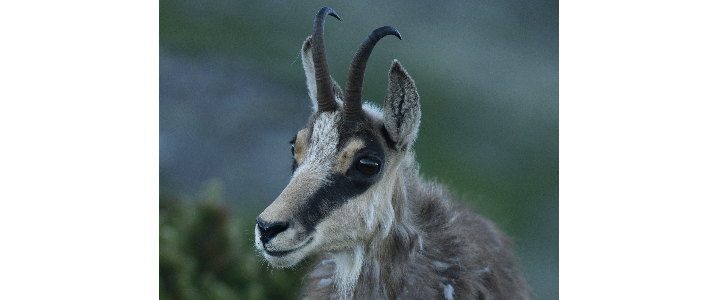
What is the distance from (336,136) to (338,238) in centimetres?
50

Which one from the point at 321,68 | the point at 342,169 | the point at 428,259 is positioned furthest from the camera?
the point at 428,259

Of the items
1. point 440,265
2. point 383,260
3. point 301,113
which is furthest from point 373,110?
point 301,113

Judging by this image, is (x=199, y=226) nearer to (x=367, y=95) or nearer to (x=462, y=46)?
(x=367, y=95)

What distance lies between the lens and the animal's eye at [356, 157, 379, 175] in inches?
108

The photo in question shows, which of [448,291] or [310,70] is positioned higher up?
[310,70]

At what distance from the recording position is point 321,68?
2.91 metres

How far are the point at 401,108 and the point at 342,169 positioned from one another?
42cm

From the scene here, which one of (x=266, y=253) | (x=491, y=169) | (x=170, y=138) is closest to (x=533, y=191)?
(x=491, y=169)

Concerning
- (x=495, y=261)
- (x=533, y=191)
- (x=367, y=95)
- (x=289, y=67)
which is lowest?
(x=495, y=261)

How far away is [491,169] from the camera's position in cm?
444

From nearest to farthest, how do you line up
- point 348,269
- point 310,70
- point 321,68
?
point 321,68, point 348,269, point 310,70

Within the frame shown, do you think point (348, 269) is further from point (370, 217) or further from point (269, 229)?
point (269, 229)

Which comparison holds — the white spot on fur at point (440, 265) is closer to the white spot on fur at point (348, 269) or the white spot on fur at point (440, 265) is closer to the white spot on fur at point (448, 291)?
the white spot on fur at point (448, 291)

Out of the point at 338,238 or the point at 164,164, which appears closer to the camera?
the point at 338,238
